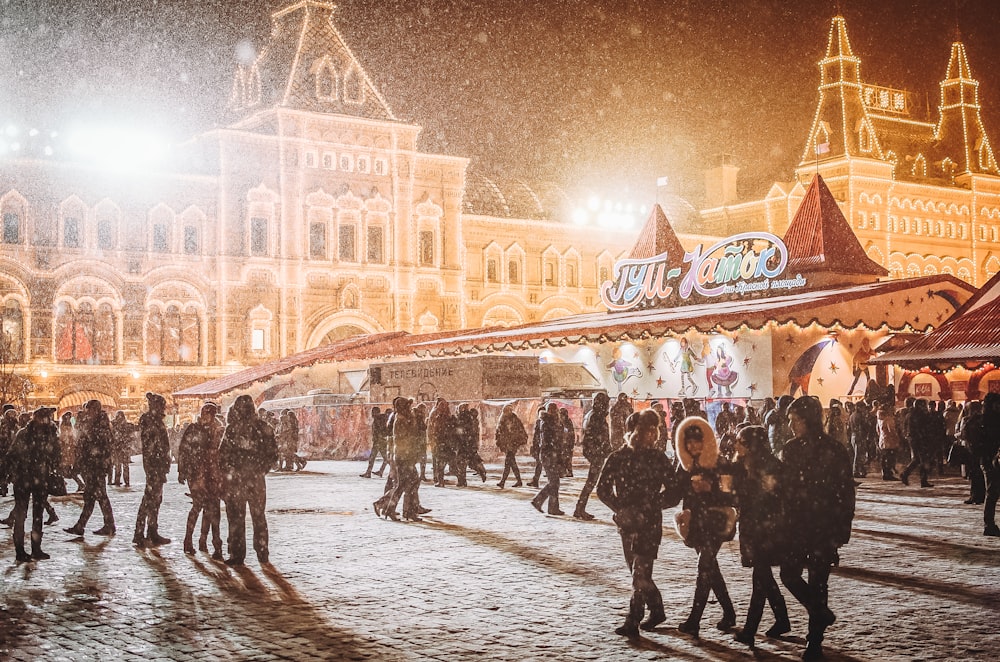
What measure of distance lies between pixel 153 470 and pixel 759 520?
7849 millimetres

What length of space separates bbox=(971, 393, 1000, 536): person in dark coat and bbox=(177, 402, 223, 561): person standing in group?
854cm

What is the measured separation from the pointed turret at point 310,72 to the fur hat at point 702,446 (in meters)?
44.4

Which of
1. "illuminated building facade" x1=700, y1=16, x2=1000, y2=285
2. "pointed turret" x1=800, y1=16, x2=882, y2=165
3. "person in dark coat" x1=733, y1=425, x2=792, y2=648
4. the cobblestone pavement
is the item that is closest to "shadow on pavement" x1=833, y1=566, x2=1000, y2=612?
the cobblestone pavement

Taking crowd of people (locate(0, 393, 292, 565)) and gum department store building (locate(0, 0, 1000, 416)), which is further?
gum department store building (locate(0, 0, 1000, 416))

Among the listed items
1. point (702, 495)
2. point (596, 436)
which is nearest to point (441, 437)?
point (596, 436)

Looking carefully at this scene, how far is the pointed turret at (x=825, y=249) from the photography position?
34.4 m

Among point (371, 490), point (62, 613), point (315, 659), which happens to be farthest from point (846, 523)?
point (371, 490)

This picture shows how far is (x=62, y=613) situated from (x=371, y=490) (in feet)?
37.8

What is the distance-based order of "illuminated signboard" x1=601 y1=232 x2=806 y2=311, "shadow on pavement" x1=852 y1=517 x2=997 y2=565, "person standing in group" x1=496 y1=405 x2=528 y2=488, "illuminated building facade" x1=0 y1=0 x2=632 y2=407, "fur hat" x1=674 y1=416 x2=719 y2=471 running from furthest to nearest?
"illuminated building facade" x1=0 y1=0 x2=632 y2=407 → "illuminated signboard" x1=601 y1=232 x2=806 y2=311 → "person standing in group" x1=496 y1=405 x2=528 y2=488 → "shadow on pavement" x1=852 y1=517 x2=997 y2=565 → "fur hat" x1=674 y1=416 x2=719 y2=471

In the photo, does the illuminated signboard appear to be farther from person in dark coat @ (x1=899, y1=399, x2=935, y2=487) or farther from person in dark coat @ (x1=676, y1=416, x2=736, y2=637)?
person in dark coat @ (x1=676, y1=416, x2=736, y2=637)

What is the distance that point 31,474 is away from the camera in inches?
462

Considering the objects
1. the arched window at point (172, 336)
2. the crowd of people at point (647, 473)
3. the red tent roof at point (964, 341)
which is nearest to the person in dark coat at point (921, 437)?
the crowd of people at point (647, 473)

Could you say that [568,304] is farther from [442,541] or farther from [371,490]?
[442,541]

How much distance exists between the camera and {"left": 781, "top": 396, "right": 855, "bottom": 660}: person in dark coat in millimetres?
7242
